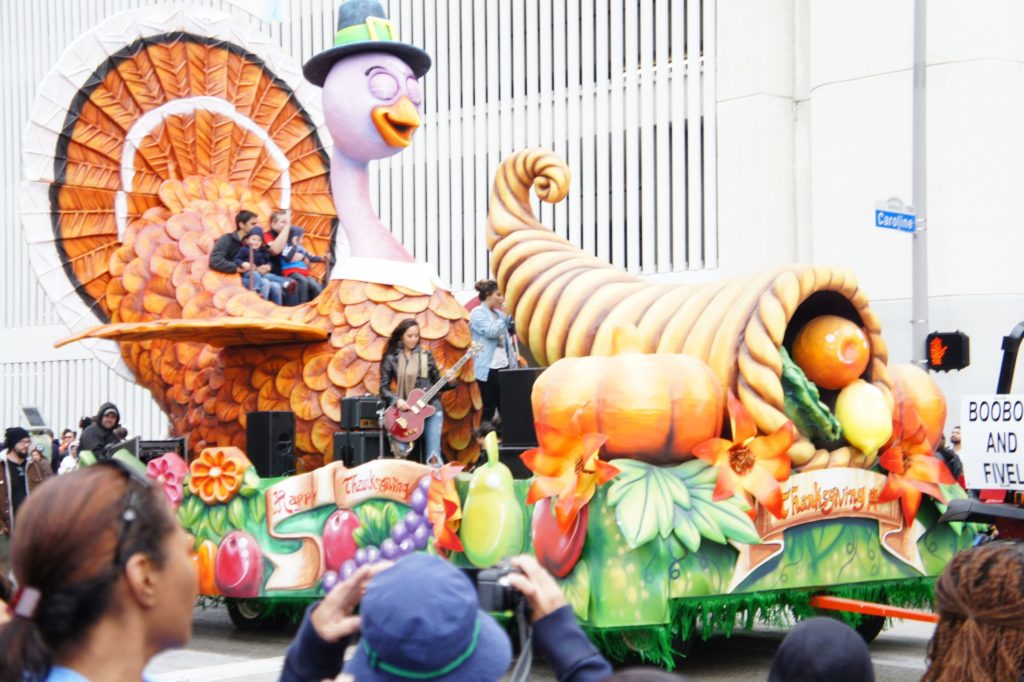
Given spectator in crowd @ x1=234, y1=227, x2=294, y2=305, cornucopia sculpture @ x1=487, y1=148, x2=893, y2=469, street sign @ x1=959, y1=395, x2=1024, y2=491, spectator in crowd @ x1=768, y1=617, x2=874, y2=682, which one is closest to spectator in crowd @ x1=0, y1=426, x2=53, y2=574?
spectator in crowd @ x1=234, y1=227, x2=294, y2=305

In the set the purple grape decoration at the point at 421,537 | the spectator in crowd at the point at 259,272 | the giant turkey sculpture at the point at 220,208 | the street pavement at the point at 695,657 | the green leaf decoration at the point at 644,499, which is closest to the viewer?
the green leaf decoration at the point at 644,499

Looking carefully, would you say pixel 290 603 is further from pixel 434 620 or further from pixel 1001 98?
pixel 1001 98

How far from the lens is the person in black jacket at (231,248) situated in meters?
Result: 11.9

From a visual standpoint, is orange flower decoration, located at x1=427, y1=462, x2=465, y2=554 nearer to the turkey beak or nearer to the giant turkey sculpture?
the giant turkey sculpture

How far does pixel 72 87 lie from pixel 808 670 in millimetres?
10984

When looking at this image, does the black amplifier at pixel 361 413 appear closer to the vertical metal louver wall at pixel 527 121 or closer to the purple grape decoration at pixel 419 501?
the purple grape decoration at pixel 419 501

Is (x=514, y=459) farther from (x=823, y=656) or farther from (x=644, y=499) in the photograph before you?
(x=823, y=656)

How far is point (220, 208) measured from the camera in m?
12.7

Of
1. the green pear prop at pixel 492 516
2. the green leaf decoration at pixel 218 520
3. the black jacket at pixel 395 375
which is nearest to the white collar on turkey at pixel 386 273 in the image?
the black jacket at pixel 395 375

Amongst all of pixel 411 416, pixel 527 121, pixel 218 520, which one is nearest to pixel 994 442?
pixel 411 416

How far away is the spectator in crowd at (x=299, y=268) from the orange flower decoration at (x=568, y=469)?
4.91 metres

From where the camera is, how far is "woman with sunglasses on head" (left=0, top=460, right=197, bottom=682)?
7.09 feet

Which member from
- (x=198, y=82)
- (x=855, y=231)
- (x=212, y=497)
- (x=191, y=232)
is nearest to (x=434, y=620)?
(x=212, y=497)

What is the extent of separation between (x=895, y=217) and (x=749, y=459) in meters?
6.19
